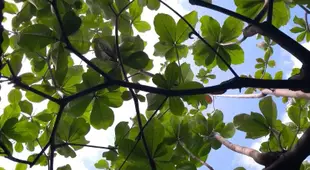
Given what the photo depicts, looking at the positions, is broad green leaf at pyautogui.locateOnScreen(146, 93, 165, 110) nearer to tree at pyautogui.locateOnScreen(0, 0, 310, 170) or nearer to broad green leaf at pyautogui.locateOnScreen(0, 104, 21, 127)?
tree at pyautogui.locateOnScreen(0, 0, 310, 170)

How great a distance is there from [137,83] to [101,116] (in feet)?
1.01

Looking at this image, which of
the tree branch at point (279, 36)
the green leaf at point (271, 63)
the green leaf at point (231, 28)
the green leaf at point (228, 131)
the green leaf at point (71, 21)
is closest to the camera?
the tree branch at point (279, 36)

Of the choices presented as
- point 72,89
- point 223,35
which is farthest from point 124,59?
point 223,35

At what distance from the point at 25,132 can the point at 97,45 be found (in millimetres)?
415

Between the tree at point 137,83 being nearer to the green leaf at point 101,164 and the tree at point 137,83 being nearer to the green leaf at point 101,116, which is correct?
the green leaf at point 101,116

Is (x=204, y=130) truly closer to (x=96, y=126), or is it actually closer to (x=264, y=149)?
(x=264, y=149)

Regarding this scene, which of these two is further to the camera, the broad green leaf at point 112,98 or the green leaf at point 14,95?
the green leaf at point 14,95

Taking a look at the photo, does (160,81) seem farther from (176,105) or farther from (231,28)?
(231,28)

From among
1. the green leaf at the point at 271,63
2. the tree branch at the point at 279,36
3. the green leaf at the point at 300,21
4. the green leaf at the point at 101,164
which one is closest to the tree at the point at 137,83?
the tree branch at the point at 279,36

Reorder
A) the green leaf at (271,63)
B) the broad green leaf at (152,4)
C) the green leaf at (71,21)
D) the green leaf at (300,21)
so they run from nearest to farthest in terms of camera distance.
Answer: the green leaf at (71,21) → the broad green leaf at (152,4) → the green leaf at (300,21) → the green leaf at (271,63)

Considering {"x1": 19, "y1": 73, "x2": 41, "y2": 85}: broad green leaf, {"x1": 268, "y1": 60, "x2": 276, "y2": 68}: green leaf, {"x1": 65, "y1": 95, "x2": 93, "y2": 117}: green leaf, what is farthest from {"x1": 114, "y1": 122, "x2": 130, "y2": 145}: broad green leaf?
{"x1": 268, "y1": 60, "x2": 276, "y2": 68}: green leaf

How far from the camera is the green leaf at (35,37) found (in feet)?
3.55

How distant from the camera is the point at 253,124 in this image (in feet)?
4.01

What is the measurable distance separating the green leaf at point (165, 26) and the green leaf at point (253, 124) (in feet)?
1.31
